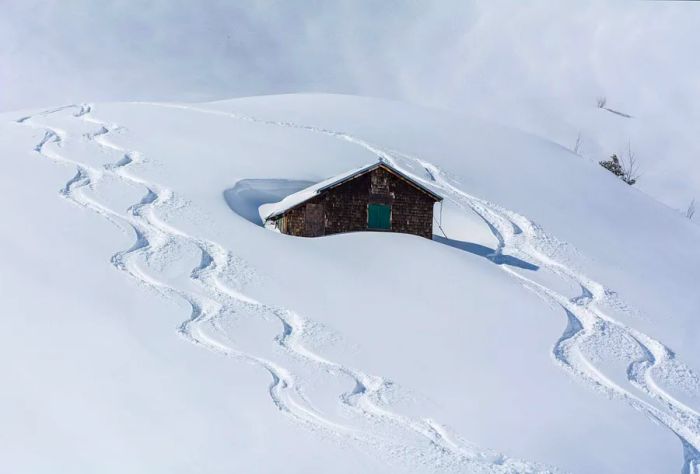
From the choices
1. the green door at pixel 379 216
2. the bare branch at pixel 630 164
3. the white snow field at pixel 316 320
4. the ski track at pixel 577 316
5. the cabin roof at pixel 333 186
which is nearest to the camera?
the white snow field at pixel 316 320

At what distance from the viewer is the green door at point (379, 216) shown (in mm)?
26734

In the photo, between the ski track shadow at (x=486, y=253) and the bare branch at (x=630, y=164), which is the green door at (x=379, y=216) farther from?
the bare branch at (x=630, y=164)

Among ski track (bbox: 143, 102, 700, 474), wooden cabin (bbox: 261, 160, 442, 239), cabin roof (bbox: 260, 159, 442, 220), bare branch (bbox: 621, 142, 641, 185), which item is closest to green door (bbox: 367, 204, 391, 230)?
wooden cabin (bbox: 261, 160, 442, 239)

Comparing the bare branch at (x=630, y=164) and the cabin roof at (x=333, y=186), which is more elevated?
the bare branch at (x=630, y=164)

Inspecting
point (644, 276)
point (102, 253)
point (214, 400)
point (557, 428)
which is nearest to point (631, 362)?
point (557, 428)

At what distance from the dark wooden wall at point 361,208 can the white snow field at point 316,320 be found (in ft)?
2.78

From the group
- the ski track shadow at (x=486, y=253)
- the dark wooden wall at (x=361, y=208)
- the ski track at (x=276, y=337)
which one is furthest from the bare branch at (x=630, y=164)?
the ski track at (x=276, y=337)

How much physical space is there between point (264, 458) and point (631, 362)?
9490 mm

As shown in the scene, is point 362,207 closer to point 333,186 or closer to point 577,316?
point 333,186

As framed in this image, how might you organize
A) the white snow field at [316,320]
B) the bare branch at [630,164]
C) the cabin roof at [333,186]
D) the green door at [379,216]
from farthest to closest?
the bare branch at [630,164] < the green door at [379,216] < the cabin roof at [333,186] < the white snow field at [316,320]

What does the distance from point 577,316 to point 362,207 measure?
638 cm

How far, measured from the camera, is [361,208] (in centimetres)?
2675

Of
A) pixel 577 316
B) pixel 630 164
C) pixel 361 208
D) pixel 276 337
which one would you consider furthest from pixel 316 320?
pixel 630 164

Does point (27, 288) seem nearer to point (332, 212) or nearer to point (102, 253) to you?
point (102, 253)
